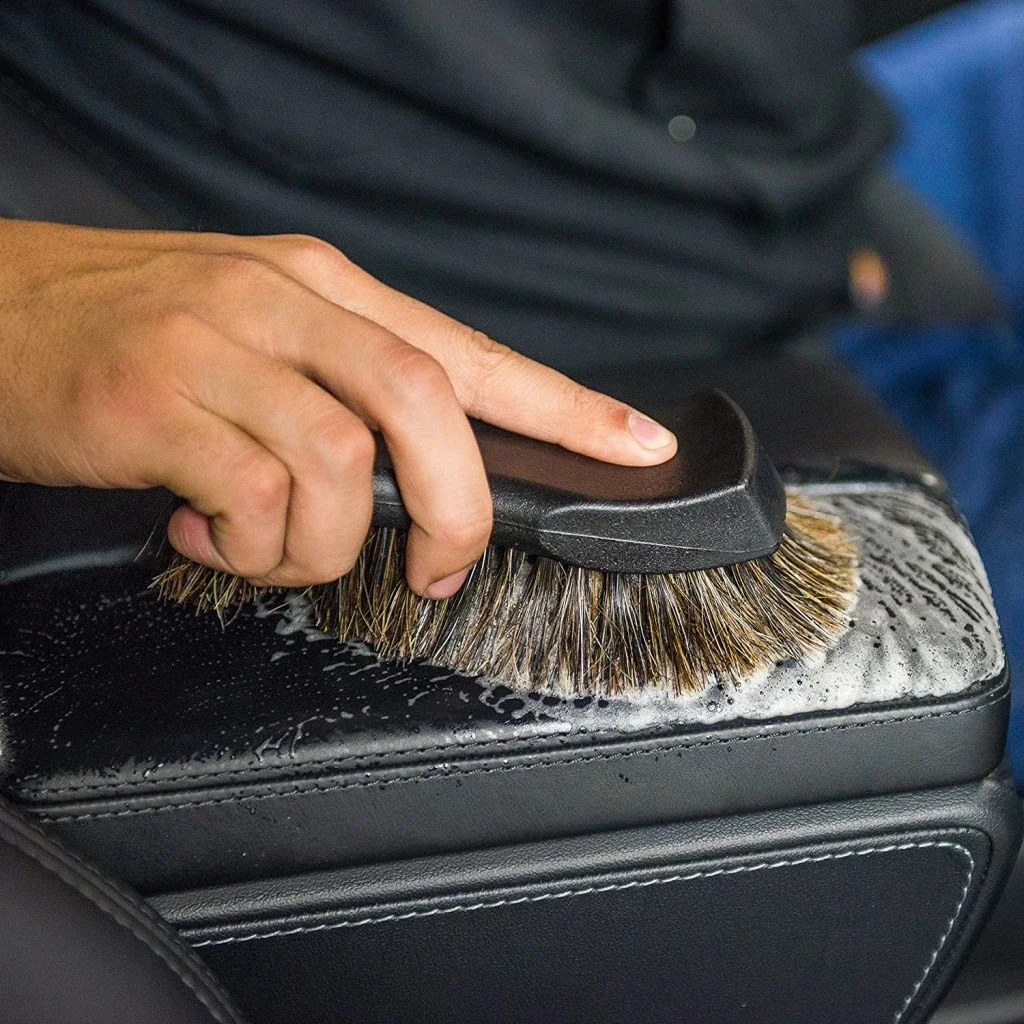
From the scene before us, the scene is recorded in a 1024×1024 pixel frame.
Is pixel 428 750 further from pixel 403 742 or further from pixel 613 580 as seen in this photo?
pixel 613 580

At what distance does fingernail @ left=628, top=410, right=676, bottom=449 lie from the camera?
22.4 inches

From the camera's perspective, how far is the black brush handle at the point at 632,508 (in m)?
0.53

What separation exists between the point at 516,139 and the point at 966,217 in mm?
793

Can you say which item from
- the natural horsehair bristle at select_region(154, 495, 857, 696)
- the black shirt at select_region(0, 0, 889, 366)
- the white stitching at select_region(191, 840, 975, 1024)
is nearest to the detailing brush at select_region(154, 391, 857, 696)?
the natural horsehair bristle at select_region(154, 495, 857, 696)

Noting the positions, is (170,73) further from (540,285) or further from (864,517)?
(864,517)

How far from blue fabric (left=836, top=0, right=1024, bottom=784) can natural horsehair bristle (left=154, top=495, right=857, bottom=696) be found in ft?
1.37

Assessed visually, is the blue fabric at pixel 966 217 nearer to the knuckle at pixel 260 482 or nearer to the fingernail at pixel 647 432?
the fingernail at pixel 647 432

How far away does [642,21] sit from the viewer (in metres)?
0.99

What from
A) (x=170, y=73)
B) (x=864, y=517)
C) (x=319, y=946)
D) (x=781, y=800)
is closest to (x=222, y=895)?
(x=319, y=946)

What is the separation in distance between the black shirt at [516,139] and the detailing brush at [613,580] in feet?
1.32

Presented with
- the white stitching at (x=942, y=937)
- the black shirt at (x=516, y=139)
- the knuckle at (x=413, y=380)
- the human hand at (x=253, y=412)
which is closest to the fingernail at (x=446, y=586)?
the human hand at (x=253, y=412)

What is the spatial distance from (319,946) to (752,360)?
0.64m

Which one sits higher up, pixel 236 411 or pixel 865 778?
pixel 236 411

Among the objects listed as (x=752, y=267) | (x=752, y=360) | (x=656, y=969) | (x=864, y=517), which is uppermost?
(x=752, y=267)
